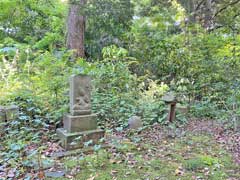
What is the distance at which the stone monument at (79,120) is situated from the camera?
3.69 metres

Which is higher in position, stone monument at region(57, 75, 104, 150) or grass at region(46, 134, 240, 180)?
stone monument at region(57, 75, 104, 150)

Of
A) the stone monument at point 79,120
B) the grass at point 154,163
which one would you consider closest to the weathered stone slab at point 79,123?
the stone monument at point 79,120

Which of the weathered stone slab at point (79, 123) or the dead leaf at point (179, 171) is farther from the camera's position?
the weathered stone slab at point (79, 123)

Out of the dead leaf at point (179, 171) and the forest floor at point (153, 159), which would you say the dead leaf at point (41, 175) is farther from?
the dead leaf at point (179, 171)

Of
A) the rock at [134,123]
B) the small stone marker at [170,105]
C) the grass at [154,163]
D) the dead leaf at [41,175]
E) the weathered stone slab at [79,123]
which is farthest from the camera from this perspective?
the small stone marker at [170,105]

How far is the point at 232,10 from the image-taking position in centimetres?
945

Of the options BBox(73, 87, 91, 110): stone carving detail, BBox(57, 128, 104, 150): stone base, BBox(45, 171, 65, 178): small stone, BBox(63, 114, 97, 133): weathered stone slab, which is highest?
BBox(73, 87, 91, 110): stone carving detail

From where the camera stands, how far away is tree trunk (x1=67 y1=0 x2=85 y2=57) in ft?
25.7

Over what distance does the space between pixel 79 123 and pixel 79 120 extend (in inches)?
1.6

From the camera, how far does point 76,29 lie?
786cm

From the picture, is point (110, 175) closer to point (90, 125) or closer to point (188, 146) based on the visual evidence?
point (90, 125)

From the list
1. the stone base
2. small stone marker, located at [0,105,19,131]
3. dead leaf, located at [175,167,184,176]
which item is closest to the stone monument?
the stone base

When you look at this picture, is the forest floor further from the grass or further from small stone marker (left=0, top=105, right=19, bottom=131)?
small stone marker (left=0, top=105, right=19, bottom=131)

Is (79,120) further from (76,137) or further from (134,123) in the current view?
(134,123)
